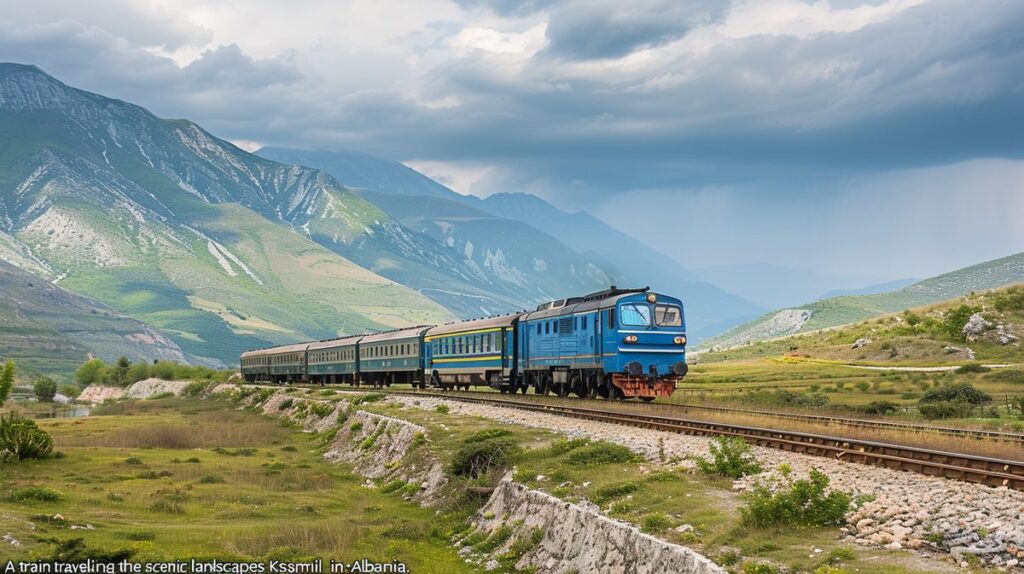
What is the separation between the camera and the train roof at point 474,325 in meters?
60.1

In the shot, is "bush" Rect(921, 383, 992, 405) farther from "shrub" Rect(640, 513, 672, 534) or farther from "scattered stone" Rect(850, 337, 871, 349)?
"scattered stone" Rect(850, 337, 871, 349)

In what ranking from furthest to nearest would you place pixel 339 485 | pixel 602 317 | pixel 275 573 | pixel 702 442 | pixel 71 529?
pixel 602 317, pixel 339 485, pixel 702 442, pixel 71 529, pixel 275 573

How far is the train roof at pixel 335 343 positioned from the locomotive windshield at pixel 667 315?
53666 mm

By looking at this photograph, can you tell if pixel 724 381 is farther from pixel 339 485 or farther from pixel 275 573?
pixel 275 573

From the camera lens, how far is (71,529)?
2542 cm

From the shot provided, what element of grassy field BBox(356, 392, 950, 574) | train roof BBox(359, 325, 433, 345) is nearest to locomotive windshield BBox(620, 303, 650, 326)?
grassy field BBox(356, 392, 950, 574)

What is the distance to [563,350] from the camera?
51.5 metres

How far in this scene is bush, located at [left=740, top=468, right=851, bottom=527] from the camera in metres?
17.9

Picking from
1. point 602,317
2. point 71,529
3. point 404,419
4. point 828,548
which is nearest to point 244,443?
point 404,419

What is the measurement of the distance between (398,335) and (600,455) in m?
56.9

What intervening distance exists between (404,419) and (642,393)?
10.8 meters

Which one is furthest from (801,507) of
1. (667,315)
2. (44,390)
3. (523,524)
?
(44,390)

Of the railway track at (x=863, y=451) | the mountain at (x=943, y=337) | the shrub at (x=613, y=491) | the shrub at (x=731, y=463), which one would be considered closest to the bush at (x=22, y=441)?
the railway track at (x=863, y=451)

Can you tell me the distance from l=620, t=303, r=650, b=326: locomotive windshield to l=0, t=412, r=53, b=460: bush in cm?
2461
